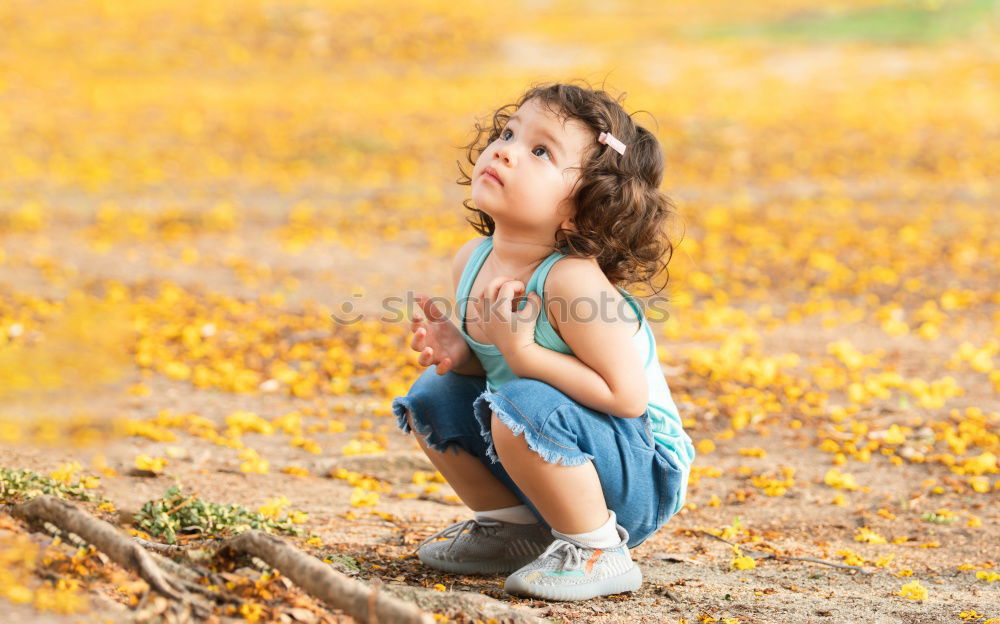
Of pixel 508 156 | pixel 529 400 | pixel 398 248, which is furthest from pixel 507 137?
pixel 398 248

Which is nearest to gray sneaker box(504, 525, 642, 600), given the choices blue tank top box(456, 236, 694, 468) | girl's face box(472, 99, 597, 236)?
blue tank top box(456, 236, 694, 468)

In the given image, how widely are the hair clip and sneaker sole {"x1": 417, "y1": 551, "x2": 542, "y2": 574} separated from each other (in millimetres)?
1378

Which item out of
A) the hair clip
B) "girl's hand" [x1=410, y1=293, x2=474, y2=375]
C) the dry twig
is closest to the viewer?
the hair clip

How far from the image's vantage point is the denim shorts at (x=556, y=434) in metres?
3.17

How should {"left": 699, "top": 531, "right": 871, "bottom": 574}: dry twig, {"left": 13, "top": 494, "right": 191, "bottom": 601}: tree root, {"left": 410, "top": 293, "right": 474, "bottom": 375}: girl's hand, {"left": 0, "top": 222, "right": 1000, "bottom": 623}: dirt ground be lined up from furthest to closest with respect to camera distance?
1. {"left": 699, "top": 531, "right": 871, "bottom": 574}: dry twig
2. {"left": 0, "top": 222, "right": 1000, "bottom": 623}: dirt ground
3. {"left": 410, "top": 293, "right": 474, "bottom": 375}: girl's hand
4. {"left": 13, "top": 494, "right": 191, "bottom": 601}: tree root

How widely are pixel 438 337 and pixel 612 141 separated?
32.0 inches

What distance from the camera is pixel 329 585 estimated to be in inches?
105

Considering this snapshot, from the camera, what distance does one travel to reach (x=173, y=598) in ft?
8.99

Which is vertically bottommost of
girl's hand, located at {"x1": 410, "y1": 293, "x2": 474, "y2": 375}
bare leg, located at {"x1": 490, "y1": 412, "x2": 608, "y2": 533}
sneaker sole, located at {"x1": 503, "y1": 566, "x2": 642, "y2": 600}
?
sneaker sole, located at {"x1": 503, "y1": 566, "x2": 642, "y2": 600}

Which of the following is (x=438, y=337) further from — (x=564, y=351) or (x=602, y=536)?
(x=602, y=536)

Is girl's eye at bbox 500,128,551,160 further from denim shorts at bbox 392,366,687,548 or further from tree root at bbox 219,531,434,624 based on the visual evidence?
tree root at bbox 219,531,434,624

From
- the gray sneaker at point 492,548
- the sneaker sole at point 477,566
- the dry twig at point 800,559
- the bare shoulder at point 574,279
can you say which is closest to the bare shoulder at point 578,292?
the bare shoulder at point 574,279

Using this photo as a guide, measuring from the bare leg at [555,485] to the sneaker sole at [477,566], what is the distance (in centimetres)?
42

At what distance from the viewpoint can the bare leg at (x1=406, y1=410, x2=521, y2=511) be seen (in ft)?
11.8
